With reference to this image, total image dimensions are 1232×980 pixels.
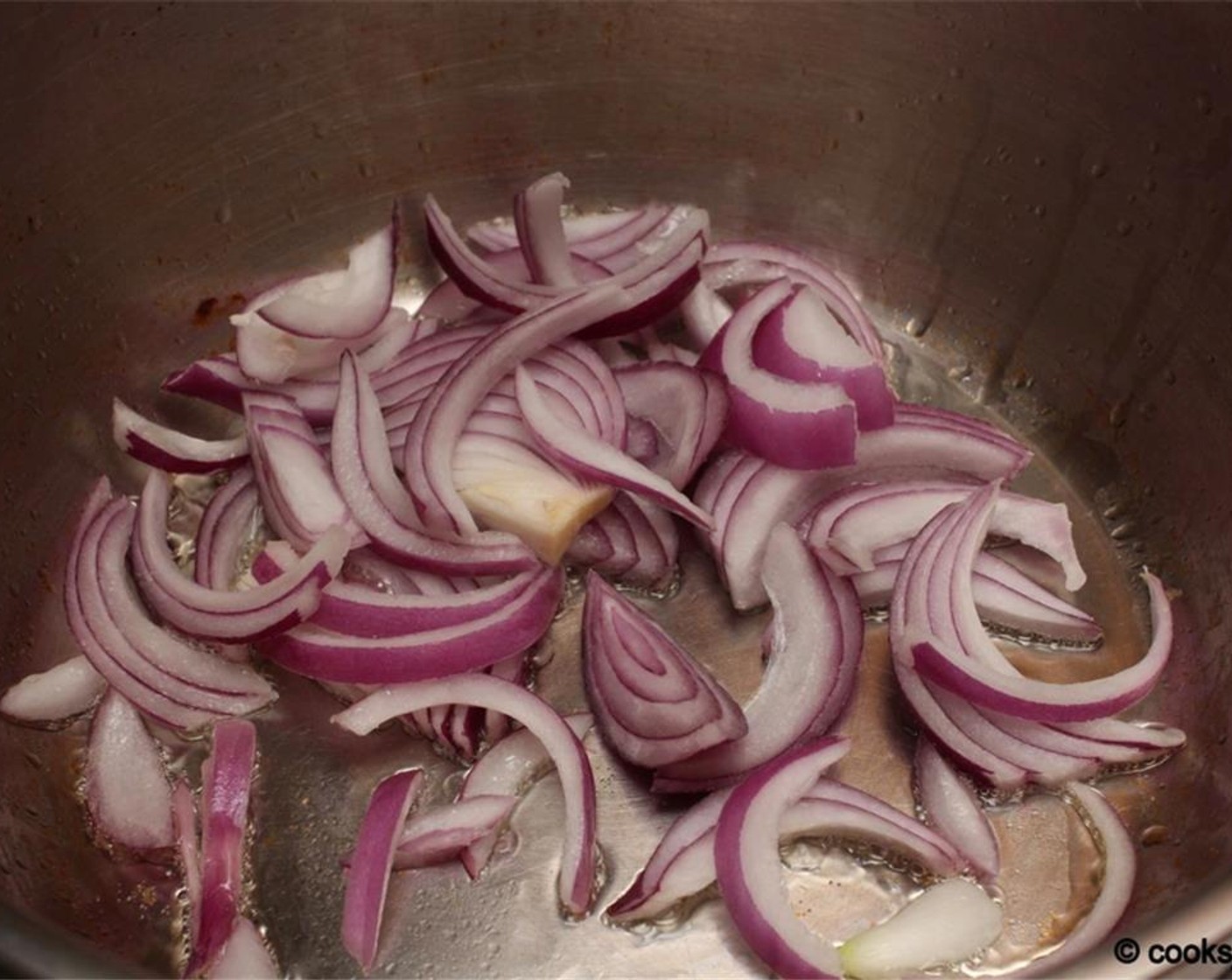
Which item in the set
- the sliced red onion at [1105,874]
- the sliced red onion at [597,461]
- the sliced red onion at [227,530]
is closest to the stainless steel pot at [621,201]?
the sliced red onion at [1105,874]

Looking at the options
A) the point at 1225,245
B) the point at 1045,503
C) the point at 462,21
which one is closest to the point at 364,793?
the point at 1045,503

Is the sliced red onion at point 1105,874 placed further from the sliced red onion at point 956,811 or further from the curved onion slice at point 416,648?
the curved onion slice at point 416,648

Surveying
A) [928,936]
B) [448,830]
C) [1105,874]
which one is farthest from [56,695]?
[1105,874]

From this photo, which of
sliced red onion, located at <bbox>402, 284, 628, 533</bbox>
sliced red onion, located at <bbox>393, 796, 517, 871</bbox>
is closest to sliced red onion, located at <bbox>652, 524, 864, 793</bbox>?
sliced red onion, located at <bbox>393, 796, 517, 871</bbox>

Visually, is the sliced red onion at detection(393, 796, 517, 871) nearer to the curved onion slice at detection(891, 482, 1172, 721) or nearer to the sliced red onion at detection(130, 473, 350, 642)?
the sliced red onion at detection(130, 473, 350, 642)

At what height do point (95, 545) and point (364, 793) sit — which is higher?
point (95, 545)

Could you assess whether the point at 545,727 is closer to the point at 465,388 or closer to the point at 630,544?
the point at 630,544

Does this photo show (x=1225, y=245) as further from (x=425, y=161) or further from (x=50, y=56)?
(x=50, y=56)
